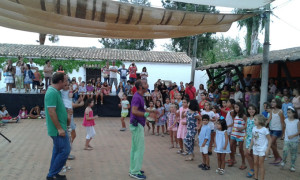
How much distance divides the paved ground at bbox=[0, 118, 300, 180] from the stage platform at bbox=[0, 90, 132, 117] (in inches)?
182

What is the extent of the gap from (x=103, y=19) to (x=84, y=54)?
65.8ft

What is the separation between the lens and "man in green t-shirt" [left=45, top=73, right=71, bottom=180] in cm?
389

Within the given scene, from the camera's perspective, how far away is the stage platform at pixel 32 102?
12438 mm

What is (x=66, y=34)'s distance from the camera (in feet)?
17.2

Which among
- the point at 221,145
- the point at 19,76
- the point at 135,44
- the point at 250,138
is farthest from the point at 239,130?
the point at 135,44

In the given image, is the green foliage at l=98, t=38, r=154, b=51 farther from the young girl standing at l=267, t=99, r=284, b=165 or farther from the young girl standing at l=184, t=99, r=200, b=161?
the young girl standing at l=267, t=99, r=284, b=165

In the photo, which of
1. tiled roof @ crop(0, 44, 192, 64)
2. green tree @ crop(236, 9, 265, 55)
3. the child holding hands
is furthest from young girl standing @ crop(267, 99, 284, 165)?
tiled roof @ crop(0, 44, 192, 64)

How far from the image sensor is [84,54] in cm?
2377

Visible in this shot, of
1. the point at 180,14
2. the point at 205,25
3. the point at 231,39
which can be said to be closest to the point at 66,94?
the point at 180,14

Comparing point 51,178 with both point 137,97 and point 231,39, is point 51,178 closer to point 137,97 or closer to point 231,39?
point 137,97

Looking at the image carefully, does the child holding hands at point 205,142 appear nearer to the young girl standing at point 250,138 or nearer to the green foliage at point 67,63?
the young girl standing at point 250,138

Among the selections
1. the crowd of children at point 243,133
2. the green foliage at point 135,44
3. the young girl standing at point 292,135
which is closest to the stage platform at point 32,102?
the crowd of children at point 243,133

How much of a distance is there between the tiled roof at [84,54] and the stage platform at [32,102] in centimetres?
1038

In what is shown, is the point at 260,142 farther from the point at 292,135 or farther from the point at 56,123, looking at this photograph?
the point at 56,123
